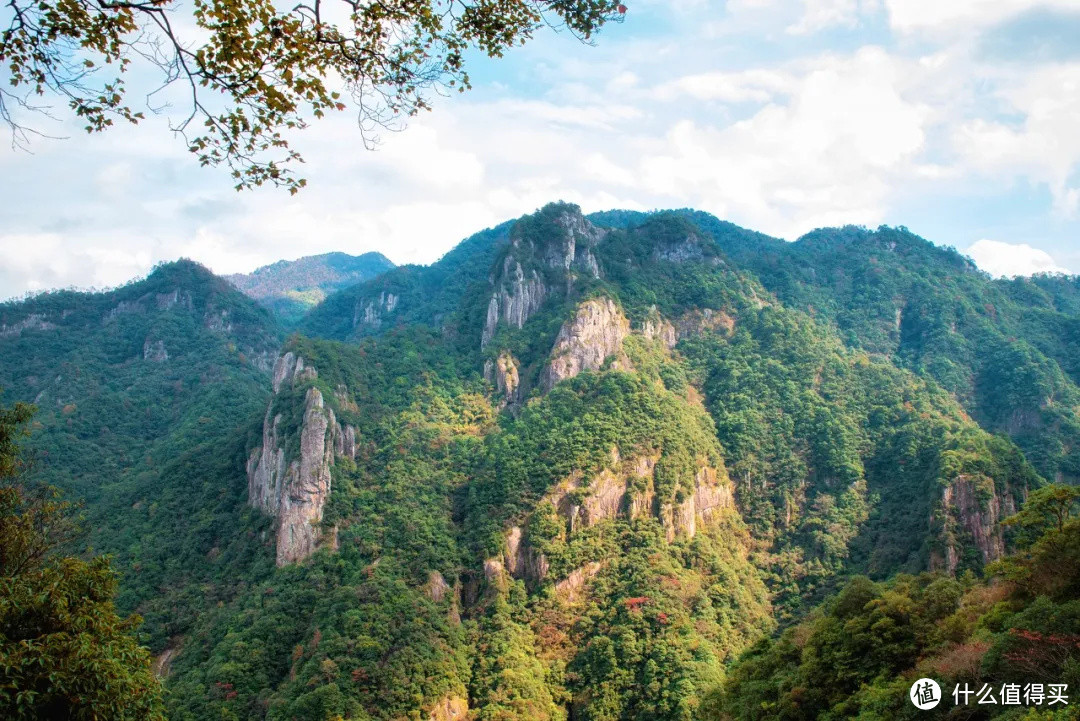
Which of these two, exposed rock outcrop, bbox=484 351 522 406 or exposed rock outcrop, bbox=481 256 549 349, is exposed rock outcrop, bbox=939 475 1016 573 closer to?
exposed rock outcrop, bbox=484 351 522 406

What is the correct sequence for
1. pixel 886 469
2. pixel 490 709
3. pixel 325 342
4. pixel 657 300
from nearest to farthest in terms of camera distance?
1. pixel 490 709
2. pixel 886 469
3. pixel 325 342
4. pixel 657 300

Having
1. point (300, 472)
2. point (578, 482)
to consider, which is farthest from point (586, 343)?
point (300, 472)

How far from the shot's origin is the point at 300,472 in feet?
190

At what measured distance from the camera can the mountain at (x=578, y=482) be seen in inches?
1719

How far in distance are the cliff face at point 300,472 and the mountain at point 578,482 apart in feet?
1.00

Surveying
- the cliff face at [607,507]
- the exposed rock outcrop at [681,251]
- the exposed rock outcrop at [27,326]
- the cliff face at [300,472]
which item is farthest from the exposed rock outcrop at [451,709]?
the exposed rock outcrop at [27,326]

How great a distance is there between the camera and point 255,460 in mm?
63031

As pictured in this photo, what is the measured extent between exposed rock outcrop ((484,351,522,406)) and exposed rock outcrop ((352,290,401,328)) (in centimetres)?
5792

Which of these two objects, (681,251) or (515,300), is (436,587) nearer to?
(515,300)

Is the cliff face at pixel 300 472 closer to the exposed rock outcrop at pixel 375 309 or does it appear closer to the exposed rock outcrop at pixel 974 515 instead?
the exposed rock outcrop at pixel 974 515

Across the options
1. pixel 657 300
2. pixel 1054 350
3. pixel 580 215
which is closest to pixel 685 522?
pixel 657 300

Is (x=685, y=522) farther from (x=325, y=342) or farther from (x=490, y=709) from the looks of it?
(x=325, y=342)

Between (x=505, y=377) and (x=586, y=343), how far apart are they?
1046cm

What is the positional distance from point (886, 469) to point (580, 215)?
54.9m
